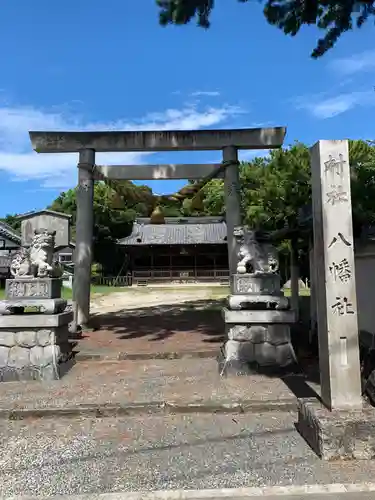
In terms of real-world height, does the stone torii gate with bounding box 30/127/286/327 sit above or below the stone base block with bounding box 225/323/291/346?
above

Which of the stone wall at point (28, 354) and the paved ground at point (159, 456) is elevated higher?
the stone wall at point (28, 354)

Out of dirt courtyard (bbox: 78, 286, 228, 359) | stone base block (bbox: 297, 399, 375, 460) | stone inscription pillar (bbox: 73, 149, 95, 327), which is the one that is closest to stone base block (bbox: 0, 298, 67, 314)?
dirt courtyard (bbox: 78, 286, 228, 359)

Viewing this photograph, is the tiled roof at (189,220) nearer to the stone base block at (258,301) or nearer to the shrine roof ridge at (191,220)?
the shrine roof ridge at (191,220)

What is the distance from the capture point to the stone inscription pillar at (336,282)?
151 inches

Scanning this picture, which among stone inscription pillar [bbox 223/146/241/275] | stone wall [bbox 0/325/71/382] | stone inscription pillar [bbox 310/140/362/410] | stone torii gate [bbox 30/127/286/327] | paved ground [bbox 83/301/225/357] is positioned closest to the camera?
stone inscription pillar [bbox 310/140/362/410]

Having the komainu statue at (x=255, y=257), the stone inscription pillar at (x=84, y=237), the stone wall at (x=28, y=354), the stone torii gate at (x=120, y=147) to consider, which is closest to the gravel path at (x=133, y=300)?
the stone inscription pillar at (x=84, y=237)

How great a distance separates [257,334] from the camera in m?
6.38

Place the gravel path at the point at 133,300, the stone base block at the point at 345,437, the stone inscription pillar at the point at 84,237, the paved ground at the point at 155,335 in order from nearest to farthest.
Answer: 1. the stone base block at the point at 345,437
2. the paved ground at the point at 155,335
3. the stone inscription pillar at the point at 84,237
4. the gravel path at the point at 133,300

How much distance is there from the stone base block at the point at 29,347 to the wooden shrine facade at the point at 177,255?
29949mm

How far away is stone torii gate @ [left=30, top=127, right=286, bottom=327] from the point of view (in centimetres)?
998

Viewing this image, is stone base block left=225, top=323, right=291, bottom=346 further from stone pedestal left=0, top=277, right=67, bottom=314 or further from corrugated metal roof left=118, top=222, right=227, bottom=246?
corrugated metal roof left=118, top=222, right=227, bottom=246

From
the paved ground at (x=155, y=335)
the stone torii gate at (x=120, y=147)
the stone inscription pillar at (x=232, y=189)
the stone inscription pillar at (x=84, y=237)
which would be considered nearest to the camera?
the paved ground at (x=155, y=335)

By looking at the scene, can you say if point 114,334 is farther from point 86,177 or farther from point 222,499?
point 222,499

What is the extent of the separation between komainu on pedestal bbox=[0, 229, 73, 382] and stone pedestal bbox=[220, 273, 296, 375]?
2607mm
